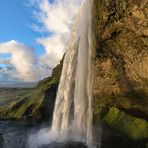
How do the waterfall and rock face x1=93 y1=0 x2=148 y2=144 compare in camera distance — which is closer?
rock face x1=93 y1=0 x2=148 y2=144

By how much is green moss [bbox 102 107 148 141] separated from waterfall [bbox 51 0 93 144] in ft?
12.3

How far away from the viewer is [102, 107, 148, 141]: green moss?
3873cm

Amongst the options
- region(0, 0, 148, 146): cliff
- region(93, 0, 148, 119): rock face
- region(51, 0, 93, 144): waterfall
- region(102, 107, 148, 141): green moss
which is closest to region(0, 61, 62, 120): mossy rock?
region(51, 0, 93, 144): waterfall

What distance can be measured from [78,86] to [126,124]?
8.45 meters

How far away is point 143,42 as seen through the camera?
4238 centimetres

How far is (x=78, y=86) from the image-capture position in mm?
44031

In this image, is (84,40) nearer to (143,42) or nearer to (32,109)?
(143,42)

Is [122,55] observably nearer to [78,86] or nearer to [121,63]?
A: [121,63]

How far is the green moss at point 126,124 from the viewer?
38728mm

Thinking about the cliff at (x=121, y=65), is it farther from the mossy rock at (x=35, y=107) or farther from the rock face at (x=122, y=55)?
the mossy rock at (x=35, y=107)

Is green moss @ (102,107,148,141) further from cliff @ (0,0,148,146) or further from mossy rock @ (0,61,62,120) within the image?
mossy rock @ (0,61,62,120)

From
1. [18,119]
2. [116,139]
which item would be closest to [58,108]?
[116,139]

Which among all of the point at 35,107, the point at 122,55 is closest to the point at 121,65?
the point at 122,55

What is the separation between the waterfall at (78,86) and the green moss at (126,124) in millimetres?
3746
